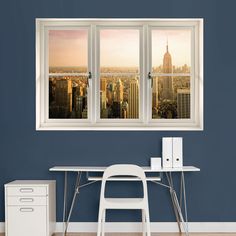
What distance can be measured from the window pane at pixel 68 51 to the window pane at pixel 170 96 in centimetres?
84

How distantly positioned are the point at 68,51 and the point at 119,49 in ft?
1.84

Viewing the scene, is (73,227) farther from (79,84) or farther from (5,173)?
(79,84)

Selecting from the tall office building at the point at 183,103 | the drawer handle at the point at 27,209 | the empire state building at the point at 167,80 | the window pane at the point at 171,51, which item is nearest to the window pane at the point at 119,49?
the window pane at the point at 171,51

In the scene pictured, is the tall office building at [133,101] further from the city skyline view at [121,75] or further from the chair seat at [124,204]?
the chair seat at [124,204]

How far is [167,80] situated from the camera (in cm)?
576

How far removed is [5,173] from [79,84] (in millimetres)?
1244

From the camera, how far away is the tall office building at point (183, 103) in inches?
226

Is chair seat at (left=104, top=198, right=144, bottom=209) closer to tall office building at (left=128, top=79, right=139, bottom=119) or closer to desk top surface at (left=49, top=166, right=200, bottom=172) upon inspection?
desk top surface at (left=49, top=166, right=200, bottom=172)

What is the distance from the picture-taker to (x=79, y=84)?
18.9ft

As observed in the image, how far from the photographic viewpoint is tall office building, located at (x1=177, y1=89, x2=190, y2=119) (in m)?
5.74

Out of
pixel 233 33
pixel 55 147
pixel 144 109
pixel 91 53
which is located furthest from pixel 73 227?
pixel 233 33

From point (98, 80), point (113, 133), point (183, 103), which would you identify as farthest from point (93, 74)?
point (183, 103)

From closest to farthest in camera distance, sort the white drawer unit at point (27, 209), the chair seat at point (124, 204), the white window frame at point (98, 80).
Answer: the chair seat at point (124, 204)
the white drawer unit at point (27, 209)
the white window frame at point (98, 80)

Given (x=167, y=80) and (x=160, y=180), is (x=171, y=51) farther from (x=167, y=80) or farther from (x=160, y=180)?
(x=160, y=180)
